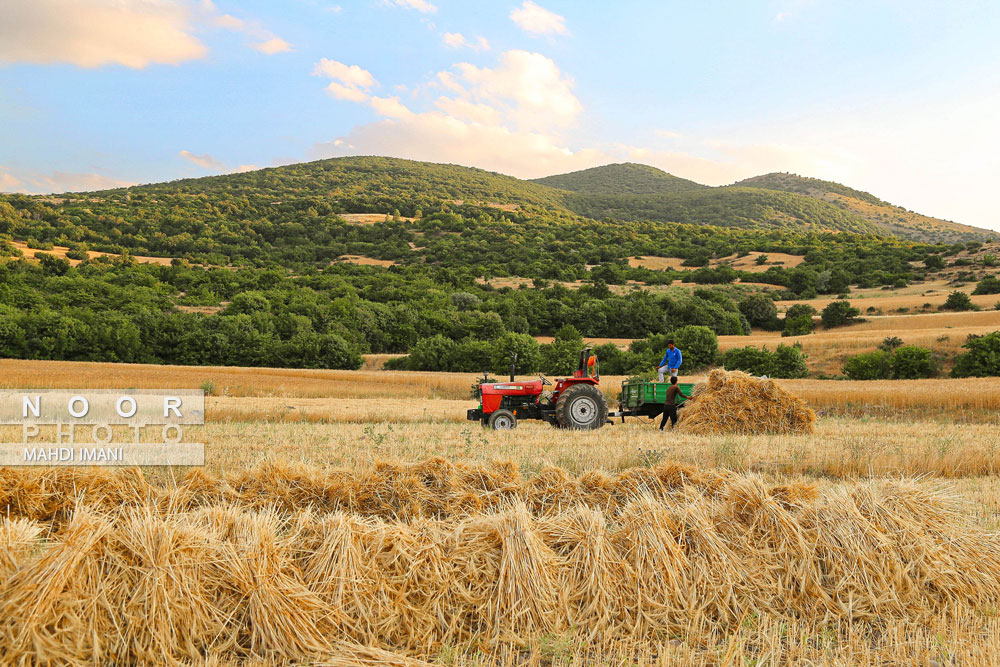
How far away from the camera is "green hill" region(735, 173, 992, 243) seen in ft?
433

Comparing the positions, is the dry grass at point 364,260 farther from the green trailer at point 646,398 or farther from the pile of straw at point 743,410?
the pile of straw at point 743,410

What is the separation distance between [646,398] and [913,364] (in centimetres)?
2325

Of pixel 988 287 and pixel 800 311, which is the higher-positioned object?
pixel 988 287

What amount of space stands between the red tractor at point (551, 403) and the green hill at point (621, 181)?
15400 centimetres

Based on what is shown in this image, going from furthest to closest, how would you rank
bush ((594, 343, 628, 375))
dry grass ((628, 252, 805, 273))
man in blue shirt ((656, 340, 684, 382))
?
dry grass ((628, 252, 805, 273)) → bush ((594, 343, 628, 375)) → man in blue shirt ((656, 340, 684, 382))

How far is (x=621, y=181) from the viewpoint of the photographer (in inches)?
6964

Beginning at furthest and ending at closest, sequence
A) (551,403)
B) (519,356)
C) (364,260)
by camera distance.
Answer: (364,260) < (519,356) < (551,403)

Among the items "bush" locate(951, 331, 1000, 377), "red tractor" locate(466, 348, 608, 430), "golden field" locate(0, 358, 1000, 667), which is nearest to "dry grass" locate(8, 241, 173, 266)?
"red tractor" locate(466, 348, 608, 430)

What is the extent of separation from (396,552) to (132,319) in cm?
4825

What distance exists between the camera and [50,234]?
7731cm

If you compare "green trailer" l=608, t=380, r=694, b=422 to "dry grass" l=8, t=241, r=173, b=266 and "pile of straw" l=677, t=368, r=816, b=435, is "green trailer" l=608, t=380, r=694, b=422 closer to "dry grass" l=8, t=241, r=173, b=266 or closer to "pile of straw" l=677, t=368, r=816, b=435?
"pile of straw" l=677, t=368, r=816, b=435

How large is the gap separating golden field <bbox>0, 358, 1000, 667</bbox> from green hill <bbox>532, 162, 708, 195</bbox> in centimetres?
16292

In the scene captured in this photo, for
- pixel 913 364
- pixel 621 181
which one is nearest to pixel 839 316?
pixel 913 364

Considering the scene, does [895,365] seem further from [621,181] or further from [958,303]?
[621,181]
